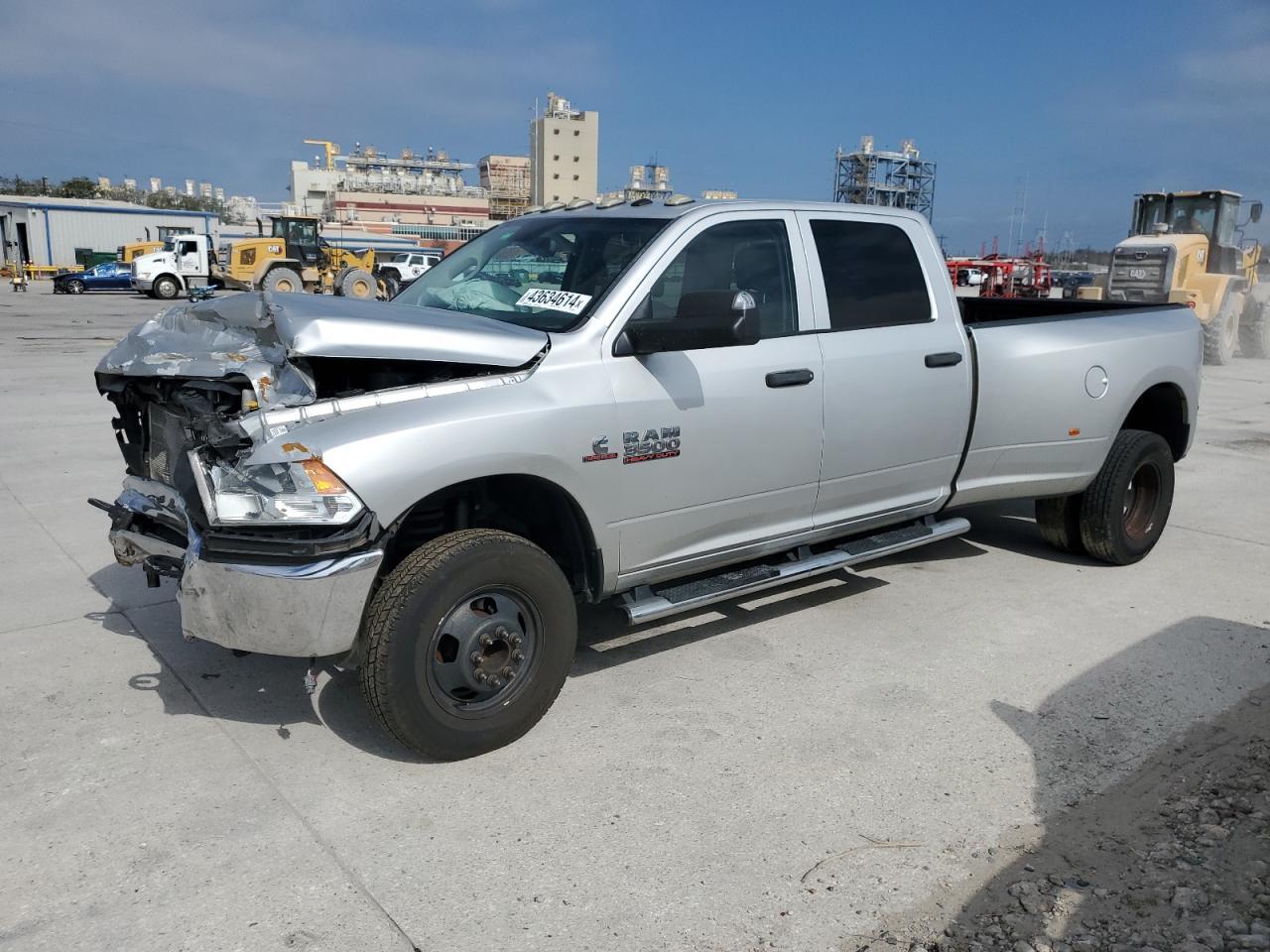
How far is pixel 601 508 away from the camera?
12.4 feet

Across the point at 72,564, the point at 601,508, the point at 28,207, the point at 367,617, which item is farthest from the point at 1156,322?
the point at 28,207

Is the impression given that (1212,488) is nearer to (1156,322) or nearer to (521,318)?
(1156,322)

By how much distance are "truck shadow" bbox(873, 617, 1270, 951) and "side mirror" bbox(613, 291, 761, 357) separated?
70.9 inches

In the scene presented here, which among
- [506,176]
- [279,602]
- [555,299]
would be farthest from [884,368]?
[506,176]

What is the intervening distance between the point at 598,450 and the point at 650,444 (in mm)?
240

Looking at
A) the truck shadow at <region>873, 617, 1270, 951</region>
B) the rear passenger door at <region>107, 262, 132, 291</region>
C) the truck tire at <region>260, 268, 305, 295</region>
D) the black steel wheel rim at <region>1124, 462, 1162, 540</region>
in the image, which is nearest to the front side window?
the truck shadow at <region>873, 617, 1270, 951</region>

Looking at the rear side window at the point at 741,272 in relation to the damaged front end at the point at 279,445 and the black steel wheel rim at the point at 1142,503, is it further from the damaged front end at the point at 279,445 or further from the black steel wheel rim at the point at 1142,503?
the black steel wheel rim at the point at 1142,503

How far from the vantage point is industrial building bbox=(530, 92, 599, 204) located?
131625 mm

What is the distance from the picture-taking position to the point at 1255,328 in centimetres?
2061

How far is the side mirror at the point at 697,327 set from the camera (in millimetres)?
3641

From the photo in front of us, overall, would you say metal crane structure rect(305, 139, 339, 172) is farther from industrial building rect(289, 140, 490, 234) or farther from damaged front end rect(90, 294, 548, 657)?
damaged front end rect(90, 294, 548, 657)

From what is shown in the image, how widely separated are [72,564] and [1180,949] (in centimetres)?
540

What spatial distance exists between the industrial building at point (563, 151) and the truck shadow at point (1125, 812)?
13212cm

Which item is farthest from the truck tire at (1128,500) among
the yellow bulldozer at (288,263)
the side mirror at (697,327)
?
the yellow bulldozer at (288,263)
